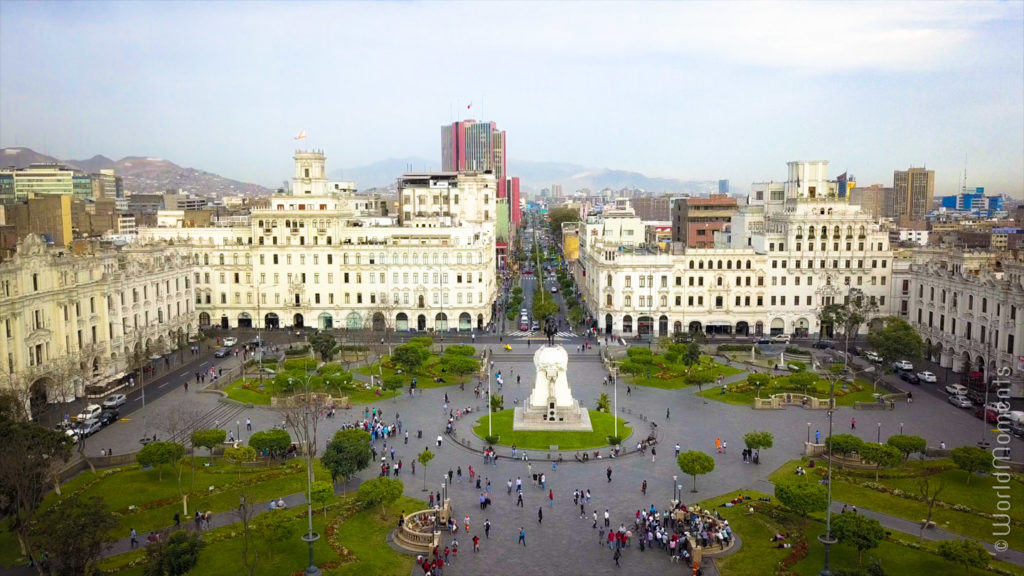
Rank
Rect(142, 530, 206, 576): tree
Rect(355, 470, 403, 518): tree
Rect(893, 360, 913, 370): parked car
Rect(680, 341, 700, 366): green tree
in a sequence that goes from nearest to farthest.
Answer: Rect(142, 530, 206, 576): tree, Rect(355, 470, 403, 518): tree, Rect(680, 341, 700, 366): green tree, Rect(893, 360, 913, 370): parked car

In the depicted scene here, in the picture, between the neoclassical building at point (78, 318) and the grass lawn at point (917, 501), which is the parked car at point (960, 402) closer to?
the grass lawn at point (917, 501)

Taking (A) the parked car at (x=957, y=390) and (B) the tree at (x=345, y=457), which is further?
(A) the parked car at (x=957, y=390)

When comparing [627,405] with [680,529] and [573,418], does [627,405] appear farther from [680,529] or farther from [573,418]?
[680,529]

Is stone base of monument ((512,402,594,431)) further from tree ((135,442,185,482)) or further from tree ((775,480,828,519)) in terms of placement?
tree ((135,442,185,482))

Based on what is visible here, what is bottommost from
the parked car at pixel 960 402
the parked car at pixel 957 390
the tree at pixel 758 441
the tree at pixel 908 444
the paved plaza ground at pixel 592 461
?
the paved plaza ground at pixel 592 461

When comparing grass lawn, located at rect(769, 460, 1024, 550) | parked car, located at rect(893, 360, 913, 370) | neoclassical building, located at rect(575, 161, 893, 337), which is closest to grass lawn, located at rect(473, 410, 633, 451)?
grass lawn, located at rect(769, 460, 1024, 550)

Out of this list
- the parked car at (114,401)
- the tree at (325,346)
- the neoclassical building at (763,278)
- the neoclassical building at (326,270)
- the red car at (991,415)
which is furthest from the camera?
the neoclassical building at (326,270)

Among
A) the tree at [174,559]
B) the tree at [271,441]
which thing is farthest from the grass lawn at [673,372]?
the tree at [174,559]

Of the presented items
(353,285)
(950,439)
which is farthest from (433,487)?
(353,285)
